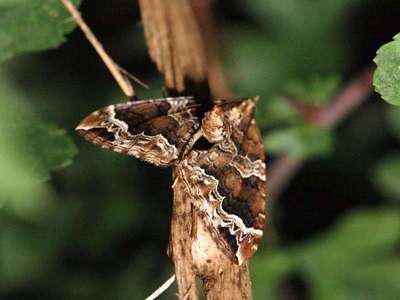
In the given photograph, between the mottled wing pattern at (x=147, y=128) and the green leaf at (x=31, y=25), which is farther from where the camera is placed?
the green leaf at (x=31, y=25)

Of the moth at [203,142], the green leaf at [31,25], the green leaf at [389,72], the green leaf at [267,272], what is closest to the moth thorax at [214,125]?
the moth at [203,142]

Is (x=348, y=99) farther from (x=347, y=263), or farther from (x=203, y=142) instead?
(x=203, y=142)

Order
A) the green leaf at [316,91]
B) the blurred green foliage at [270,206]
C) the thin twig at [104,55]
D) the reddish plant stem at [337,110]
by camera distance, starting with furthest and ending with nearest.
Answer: the blurred green foliage at [270,206] → the reddish plant stem at [337,110] → the green leaf at [316,91] → the thin twig at [104,55]

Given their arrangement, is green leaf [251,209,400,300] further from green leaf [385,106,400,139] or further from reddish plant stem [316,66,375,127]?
reddish plant stem [316,66,375,127]

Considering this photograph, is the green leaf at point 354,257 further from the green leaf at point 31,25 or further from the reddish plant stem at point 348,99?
Answer: the green leaf at point 31,25

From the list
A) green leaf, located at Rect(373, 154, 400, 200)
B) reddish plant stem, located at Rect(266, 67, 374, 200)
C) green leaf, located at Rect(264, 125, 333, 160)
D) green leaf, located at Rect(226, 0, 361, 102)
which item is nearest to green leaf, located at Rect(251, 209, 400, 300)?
green leaf, located at Rect(373, 154, 400, 200)

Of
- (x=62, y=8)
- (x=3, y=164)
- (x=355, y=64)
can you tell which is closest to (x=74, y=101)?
(x=62, y=8)

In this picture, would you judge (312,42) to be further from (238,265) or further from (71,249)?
(238,265)
